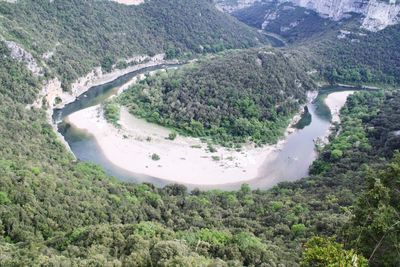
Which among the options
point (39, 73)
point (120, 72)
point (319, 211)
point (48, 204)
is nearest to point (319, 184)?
point (319, 211)

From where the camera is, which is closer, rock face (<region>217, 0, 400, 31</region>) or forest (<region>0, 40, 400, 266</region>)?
forest (<region>0, 40, 400, 266</region>)

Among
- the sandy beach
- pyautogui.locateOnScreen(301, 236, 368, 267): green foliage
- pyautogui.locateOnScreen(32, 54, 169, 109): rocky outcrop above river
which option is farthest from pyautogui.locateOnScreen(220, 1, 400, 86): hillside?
pyautogui.locateOnScreen(301, 236, 368, 267): green foliage

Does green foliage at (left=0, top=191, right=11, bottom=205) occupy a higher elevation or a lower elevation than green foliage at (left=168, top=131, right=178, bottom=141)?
lower

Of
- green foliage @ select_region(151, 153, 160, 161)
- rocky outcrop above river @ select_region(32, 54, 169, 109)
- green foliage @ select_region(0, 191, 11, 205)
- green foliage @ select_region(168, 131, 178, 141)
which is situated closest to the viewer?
green foliage @ select_region(0, 191, 11, 205)

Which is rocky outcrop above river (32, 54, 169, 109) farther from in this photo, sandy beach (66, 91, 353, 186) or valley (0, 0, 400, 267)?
sandy beach (66, 91, 353, 186)

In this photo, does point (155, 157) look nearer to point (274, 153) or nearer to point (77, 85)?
point (274, 153)

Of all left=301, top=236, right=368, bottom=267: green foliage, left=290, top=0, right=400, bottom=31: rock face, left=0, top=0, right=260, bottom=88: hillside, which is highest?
left=290, top=0, right=400, bottom=31: rock face

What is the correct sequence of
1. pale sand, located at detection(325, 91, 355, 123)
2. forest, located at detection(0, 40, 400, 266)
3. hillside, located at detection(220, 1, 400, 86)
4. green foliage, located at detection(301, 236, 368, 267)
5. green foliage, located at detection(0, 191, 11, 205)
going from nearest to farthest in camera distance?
green foliage, located at detection(301, 236, 368, 267) < forest, located at detection(0, 40, 400, 266) < green foliage, located at detection(0, 191, 11, 205) < pale sand, located at detection(325, 91, 355, 123) < hillside, located at detection(220, 1, 400, 86)
